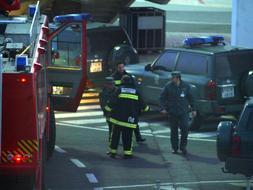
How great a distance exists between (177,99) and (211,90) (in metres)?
2.24

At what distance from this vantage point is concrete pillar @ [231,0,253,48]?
21.9m

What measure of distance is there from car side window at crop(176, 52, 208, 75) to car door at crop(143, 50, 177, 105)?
254mm

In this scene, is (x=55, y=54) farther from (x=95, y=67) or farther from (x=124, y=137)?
(x=95, y=67)

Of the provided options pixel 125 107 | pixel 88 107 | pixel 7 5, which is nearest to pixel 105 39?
pixel 88 107

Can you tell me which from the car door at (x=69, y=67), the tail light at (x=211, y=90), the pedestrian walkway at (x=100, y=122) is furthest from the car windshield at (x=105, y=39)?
the car door at (x=69, y=67)

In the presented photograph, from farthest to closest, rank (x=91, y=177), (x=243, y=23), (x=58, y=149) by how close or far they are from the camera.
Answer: (x=243, y=23)
(x=58, y=149)
(x=91, y=177)

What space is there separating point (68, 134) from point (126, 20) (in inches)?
533

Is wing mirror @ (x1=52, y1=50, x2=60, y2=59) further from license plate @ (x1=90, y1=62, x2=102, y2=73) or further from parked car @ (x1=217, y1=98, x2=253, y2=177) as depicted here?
license plate @ (x1=90, y1=62, x2=102, y2=73)

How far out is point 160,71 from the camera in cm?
1769

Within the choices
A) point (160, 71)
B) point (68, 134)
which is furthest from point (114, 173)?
point (160, 71)

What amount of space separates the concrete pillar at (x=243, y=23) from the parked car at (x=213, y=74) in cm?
464

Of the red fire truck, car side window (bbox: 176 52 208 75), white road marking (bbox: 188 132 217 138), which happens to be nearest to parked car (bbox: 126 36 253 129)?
car side window (bbox: 176 52 208 75)

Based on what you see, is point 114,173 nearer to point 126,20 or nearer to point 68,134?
point 68,134

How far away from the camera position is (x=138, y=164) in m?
13.4
